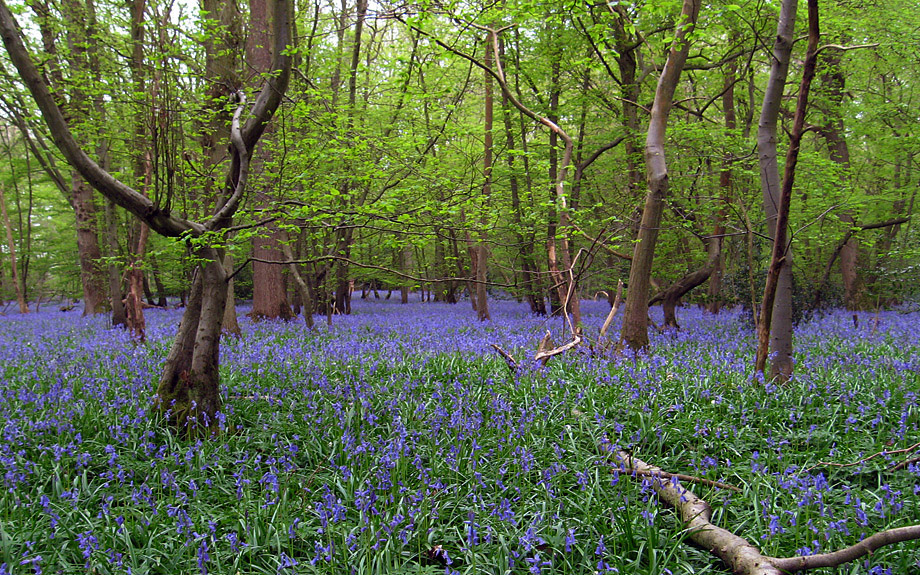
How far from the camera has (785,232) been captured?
5227 mm

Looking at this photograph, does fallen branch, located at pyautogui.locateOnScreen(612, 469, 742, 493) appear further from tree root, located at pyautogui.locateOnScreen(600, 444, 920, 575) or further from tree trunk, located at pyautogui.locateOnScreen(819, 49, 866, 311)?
tree trunk, located at pyautogui.locateOnScreen(819, 49, 866, 311)

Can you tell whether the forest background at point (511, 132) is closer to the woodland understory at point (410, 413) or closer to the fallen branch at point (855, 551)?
the woodland understory at point (410, 413)

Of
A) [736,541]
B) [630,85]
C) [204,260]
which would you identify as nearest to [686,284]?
[630,85]

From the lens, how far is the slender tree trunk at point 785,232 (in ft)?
16.1

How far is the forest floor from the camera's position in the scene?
2898 millimetres

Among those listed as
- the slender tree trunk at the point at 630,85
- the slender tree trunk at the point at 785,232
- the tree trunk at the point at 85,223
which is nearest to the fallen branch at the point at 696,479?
the slender tree trunk at the point at 785,232

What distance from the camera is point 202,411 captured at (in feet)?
15.4

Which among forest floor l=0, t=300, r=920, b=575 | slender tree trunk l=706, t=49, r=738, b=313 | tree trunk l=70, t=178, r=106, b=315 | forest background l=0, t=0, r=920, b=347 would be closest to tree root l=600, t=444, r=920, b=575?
forest floor l=0, t=300, r=920, b=575

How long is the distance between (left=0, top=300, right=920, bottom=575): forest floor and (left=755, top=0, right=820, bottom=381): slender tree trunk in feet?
1.20

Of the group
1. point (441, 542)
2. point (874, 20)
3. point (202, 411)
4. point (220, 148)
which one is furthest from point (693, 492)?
point (874, 20)

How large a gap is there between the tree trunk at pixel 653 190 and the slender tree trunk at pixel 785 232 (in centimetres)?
198

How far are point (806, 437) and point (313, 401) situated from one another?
465cm

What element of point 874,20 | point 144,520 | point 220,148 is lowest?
point 144,520

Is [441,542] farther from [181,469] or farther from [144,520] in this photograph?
[181,469]
